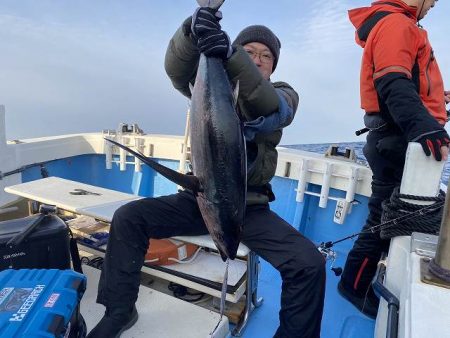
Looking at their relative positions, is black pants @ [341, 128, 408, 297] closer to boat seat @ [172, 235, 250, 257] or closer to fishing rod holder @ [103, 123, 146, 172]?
boat seat @ [172, 235, 250, 257]

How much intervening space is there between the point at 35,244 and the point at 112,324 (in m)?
0.67

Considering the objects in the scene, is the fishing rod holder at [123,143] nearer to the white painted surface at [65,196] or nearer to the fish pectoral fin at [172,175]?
the white painted surface at [65,196]

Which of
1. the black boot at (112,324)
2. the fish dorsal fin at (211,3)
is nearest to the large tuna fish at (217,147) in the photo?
the fish dorsal fin at (211,3)

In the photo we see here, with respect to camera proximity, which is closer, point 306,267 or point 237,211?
point 237,211

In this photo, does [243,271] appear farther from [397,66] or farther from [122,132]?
[122,132]

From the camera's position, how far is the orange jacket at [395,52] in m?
2.32

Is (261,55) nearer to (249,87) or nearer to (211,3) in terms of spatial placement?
(249,87)

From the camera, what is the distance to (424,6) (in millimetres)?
2600

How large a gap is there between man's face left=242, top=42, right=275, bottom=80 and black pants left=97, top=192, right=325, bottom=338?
1.02 m

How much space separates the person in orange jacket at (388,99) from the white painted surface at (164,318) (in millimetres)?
1387

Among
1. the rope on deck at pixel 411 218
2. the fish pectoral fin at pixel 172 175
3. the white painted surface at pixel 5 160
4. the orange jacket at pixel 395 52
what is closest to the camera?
the fish pectoral fin at pixel 172 175

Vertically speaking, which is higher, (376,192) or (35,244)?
(376,192)

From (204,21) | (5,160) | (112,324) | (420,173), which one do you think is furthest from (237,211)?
(5,160)


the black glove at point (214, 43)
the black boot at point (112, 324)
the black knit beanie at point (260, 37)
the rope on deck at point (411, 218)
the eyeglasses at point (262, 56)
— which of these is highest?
the black knit beanie at point (260, 37)
